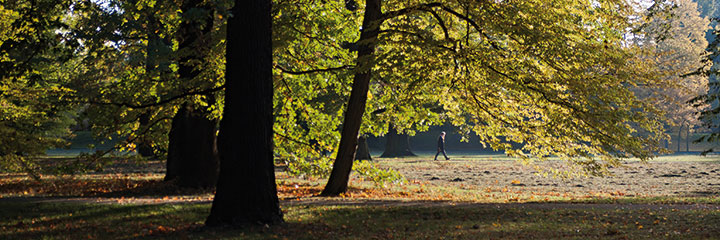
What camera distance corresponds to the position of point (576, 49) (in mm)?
13820

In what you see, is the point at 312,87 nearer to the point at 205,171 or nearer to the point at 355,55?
the point at 355,55

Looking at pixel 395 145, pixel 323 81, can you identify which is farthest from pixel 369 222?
pixel 395 145

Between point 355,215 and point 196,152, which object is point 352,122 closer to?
point 196,152

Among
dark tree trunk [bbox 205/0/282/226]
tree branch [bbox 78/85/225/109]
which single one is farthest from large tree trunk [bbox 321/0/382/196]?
dark tree trunk [bbox 205/0/282/226]

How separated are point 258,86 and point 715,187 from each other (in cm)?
1594

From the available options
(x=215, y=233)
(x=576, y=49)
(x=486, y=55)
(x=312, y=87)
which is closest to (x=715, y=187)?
(x=576, y=49)

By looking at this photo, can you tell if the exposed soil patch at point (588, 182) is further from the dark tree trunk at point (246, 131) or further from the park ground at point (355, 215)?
the dark tree trunk at point (246, 131)

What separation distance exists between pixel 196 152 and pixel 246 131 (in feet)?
23.4

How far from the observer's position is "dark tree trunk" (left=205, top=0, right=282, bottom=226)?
9.99 meters

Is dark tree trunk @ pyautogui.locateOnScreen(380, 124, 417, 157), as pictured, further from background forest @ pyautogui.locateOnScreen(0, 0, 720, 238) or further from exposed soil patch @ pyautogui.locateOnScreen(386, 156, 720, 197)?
background forest @ pyautogui.locateOnScreen(0, 0, 720, 238)

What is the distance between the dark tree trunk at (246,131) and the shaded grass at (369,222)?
1.18ft

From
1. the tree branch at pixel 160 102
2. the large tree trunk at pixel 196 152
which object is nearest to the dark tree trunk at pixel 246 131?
the tree branch at pixel 160 102

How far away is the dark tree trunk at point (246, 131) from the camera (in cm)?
999

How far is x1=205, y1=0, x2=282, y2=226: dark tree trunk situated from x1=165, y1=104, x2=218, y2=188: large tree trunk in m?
6.76
